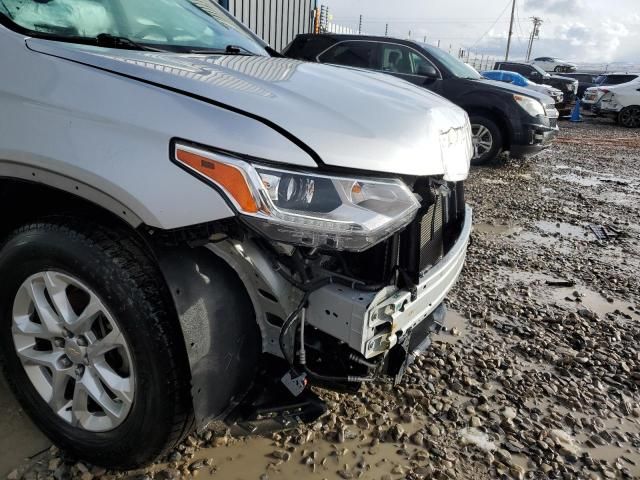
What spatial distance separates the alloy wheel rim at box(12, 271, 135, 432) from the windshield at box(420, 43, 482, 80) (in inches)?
282

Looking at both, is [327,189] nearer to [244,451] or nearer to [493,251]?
[244,451]

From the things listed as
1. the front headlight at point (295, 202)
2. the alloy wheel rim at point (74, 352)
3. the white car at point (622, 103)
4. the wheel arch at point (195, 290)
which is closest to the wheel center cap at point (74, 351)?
the alloy wheel rim at point (74, 352)

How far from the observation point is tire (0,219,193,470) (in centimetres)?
155

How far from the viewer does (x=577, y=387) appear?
2607mm

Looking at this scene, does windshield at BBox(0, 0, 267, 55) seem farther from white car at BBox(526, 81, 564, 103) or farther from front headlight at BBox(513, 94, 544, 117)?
white car at BBox(526, 81, 564, 103)

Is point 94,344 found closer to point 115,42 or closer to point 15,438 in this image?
point 15,438

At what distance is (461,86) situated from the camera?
7555 millimetres

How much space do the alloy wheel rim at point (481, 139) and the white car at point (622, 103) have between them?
986 centimetres

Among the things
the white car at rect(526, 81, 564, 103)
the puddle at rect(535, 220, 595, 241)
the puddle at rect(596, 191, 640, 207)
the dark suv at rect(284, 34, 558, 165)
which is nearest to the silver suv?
the puddle at rect(535, 220, 595, 241)

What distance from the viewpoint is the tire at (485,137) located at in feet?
25.2

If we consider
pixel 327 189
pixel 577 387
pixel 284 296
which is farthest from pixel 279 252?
pixel 577 387

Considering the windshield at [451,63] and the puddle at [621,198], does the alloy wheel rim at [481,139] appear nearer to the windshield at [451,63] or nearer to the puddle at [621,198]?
the windshield at [451,63]

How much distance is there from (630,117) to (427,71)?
11.0 metres

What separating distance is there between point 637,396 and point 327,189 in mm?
2193
